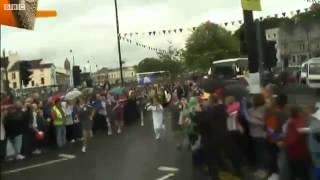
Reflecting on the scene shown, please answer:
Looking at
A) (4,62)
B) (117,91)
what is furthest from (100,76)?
(4,62)

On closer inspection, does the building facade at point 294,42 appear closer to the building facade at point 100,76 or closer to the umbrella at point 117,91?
the umbrella at point 117,91

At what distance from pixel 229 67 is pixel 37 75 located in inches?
148

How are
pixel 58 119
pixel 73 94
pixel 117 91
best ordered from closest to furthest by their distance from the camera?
pixel 73 94, pixel 58 119, pixel 117 91

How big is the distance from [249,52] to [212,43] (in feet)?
1.87

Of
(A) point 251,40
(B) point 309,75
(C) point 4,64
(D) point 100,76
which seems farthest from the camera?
(B) point 309,75

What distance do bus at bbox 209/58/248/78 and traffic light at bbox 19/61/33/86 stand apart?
3.63m

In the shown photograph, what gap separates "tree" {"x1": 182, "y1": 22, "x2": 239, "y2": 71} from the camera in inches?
305

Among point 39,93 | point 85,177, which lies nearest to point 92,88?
point 39,93

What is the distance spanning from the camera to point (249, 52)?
26.7 feet

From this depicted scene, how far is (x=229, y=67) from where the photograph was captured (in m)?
7.66

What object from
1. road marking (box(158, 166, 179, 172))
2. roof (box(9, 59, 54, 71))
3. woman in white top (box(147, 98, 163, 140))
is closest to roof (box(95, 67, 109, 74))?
roof (box(9, 59, 54, 71))

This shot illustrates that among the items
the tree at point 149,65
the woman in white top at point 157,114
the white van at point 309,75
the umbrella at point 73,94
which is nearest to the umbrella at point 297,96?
the white van at point 309,75

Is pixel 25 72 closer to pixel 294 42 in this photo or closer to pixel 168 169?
pixel 168 169

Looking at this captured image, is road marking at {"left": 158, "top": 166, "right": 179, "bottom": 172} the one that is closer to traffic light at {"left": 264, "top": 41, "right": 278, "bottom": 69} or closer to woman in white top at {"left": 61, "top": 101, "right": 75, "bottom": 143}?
woman in white top at {"left": 61, "top": 101, "right": 75, "bottom": 143}
